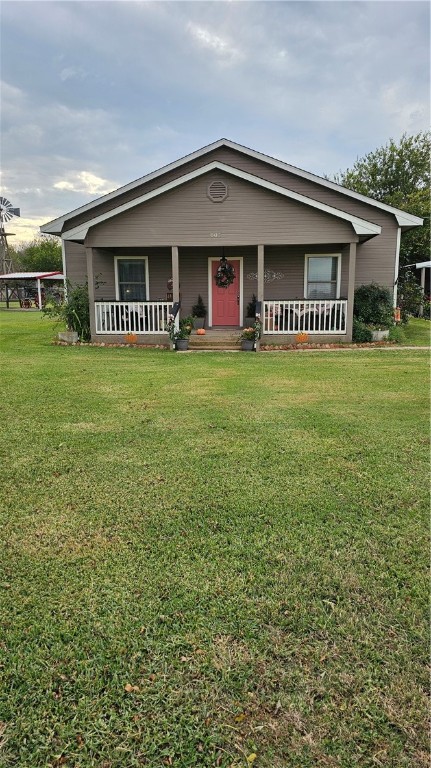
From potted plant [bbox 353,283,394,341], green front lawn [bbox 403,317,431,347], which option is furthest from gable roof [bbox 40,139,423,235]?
green front lawn [bbox 403,317,431,347]

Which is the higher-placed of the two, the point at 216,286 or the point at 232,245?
the point at 232,245

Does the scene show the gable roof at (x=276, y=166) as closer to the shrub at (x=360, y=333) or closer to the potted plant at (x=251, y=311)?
the shrub at (x=360, y=333)

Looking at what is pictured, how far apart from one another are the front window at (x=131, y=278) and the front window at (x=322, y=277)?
537cm

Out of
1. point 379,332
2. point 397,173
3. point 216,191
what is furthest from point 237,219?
point 397,173

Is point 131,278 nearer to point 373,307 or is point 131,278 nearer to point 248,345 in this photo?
point 248,345

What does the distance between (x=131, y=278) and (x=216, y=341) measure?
4.15 m

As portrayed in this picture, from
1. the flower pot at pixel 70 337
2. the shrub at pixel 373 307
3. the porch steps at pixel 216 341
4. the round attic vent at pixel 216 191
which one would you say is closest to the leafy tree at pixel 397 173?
the shrub at pixel 373 307

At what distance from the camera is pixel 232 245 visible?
1247 centimetres

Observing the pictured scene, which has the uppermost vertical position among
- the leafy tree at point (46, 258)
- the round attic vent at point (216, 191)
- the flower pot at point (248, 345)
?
the leafy tree at point (46, 258)

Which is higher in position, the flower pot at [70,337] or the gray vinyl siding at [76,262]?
the gray vinyl siding at [76,262]

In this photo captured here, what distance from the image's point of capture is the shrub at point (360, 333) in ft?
41.4

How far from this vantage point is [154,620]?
86.0 inches

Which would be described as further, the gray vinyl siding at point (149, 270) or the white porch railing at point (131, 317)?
the gray vinyl siding at point (149, 270)

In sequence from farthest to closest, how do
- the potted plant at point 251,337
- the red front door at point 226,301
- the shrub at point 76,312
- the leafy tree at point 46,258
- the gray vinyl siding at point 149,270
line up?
the leafy tree at point 46,258
the red front door at point 226,301
the gray vinyl siding at point 149,270
the shrub at point 76,312
the potted plant at point 251,337
